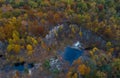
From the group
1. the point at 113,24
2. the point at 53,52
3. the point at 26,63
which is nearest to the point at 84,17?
the point at 113,24

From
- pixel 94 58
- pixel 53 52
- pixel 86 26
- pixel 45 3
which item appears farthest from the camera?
pixel 45 3

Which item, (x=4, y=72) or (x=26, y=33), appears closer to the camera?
(x=4, y=72)

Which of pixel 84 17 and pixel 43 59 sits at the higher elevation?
pixel 84 17

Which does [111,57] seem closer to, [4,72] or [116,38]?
[116,38]

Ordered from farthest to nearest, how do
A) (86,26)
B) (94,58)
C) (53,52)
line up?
(86,26), (53,52), (94,58)

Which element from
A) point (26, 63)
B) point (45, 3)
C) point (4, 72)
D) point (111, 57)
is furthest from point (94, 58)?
point (45, 3)

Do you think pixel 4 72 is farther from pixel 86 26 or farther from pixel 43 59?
pixel 86 26
